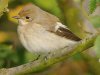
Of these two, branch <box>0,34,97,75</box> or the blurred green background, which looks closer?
branch <box>0,34,97,75</box>

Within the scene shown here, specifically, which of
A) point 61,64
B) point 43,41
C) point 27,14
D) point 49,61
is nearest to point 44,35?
point 43,41

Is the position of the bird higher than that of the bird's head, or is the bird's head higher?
the bird's head

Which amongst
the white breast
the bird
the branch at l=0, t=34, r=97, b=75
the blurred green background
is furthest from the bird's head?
the branch at l=0, t=34, r=97, b=75

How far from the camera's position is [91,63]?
4895 mm

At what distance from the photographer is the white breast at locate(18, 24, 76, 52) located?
423 centimetres

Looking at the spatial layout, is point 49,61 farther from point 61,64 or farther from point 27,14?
point 61,64

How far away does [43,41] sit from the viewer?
4219 mm

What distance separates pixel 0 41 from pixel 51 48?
1683 mm

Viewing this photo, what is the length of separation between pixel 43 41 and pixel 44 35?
63 millimetres

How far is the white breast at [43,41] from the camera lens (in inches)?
166

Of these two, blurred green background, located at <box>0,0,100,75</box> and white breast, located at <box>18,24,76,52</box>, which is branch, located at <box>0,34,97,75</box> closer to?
white breast, located at <box>18,24,76,52</box>

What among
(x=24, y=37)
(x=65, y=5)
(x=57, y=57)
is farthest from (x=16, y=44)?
(x=57, y=57)

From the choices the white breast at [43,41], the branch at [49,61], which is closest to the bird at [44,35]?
the white breast at [43,41]

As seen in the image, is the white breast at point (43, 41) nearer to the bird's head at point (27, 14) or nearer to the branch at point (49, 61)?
the bird's head at point (27, 14)
